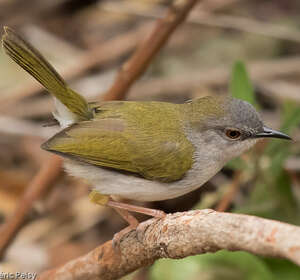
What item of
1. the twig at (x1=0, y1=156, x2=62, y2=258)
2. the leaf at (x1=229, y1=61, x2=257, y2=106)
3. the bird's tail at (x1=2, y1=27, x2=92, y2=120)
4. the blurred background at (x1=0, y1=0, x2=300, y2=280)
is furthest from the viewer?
the blurred background at (x1=0, y1=0, x2=300, y2=280)

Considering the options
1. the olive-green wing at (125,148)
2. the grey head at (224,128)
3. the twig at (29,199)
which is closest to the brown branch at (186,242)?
the olive-green wing at (125,148)

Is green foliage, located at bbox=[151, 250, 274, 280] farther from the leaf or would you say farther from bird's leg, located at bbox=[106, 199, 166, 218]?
the leaf

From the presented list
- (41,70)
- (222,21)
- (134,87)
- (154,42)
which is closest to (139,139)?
(41,70)

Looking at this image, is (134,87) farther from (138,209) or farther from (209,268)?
(138,209)

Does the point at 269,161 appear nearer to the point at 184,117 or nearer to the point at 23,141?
the point at 184,117

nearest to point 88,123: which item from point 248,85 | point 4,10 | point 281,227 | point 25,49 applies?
point 25,49

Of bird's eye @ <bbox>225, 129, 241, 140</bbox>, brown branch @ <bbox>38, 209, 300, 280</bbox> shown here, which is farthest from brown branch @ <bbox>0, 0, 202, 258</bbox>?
brown branch @ <bbox>38, 209, 300, 280</bbox>
